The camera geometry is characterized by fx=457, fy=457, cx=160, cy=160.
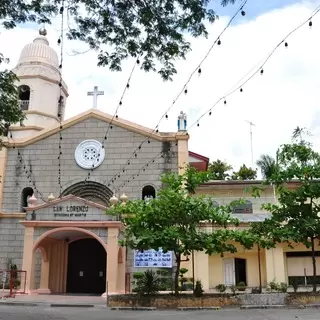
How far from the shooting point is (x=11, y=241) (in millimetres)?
21625

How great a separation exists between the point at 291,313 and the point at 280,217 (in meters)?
4.34

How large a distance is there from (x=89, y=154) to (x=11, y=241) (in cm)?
557

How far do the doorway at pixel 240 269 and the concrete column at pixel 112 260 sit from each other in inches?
270

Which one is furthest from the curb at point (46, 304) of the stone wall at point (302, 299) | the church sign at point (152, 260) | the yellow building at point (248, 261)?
the yellow building at point (248, 261)

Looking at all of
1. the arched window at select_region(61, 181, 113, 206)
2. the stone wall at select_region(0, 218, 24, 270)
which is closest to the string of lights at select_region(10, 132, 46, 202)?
the arched window at select_region(61, 181, 113, 206)

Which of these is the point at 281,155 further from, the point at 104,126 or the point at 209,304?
the point at 104,126

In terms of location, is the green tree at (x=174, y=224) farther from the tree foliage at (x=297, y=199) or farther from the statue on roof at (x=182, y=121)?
the statue on roof at (x=182, y=121)

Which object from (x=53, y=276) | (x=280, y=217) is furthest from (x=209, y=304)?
(x=53, y=276)

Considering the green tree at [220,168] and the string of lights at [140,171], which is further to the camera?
the green tree at [220,168]

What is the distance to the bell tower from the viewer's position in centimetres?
2456

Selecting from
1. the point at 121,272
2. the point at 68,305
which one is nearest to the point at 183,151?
the point at 121,272

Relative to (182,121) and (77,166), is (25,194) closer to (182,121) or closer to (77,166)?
(77,166)

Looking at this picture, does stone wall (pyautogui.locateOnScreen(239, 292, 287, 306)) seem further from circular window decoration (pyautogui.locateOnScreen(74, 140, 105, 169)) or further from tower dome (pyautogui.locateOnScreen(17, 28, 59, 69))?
tower dome (pyautogui.locateOnScreen(17, 28, 59, 69))

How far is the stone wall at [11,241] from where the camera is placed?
21.3 m
